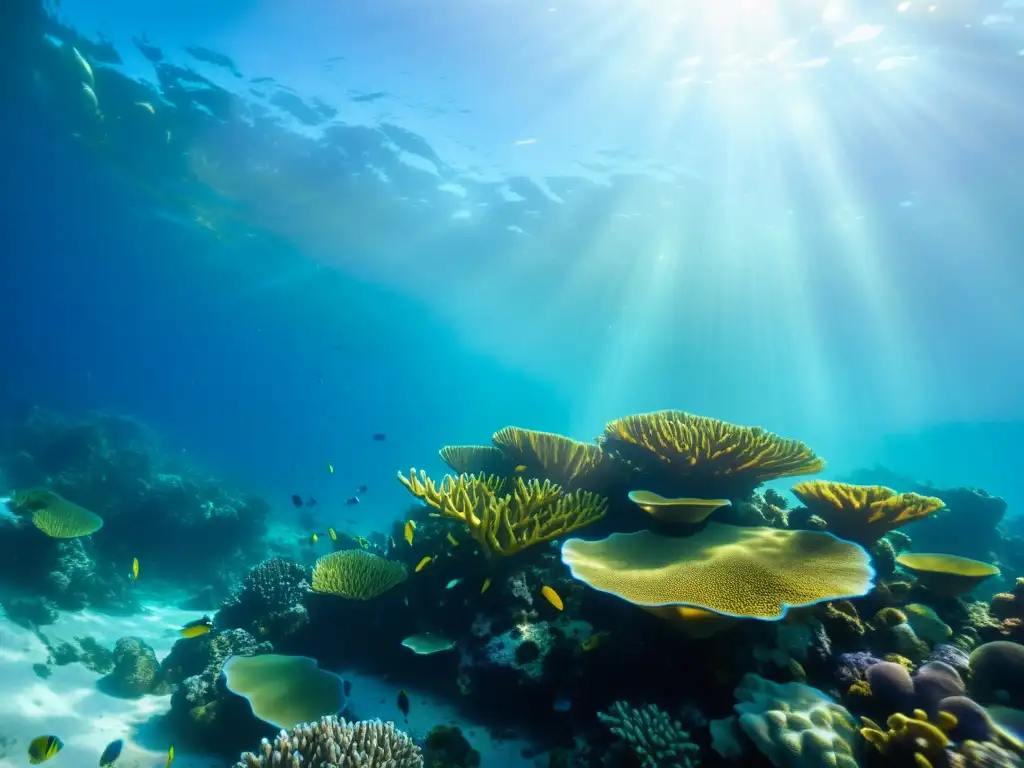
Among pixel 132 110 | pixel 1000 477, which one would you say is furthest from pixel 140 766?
pixel 1000 477

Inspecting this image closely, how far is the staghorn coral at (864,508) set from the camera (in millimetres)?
4777

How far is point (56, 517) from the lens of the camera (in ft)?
25.6

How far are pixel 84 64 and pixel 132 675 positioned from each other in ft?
78.8

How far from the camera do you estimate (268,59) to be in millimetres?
18828

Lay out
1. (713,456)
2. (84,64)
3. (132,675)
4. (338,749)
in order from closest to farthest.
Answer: (338,749), (713,456), (132,675), (84,64)

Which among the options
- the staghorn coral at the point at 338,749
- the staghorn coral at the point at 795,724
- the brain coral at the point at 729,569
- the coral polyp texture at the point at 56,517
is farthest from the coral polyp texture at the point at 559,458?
the coral polyp texture at the point at 56,517

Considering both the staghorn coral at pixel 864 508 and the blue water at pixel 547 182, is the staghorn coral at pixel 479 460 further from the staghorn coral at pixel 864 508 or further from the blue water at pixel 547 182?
the blue water at pixel 547 182

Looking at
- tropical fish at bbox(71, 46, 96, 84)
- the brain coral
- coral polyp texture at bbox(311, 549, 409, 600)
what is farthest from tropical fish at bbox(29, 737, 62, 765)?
tropical fish at bbox(71, 46, 96, 84)

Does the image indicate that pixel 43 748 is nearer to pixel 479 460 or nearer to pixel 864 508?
pixel 479 460

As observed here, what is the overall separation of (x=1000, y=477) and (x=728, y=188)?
106706 mm

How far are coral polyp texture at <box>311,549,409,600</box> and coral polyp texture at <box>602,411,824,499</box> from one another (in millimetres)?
3464

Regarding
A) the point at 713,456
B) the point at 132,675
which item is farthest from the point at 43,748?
the point at 713,456

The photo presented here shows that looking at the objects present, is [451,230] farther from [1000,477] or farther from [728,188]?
[1000,477]

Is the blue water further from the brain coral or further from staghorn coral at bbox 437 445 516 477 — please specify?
the brain coral
